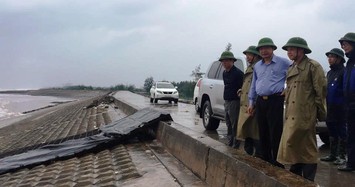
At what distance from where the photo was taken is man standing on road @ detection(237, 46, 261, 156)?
5.90 meters

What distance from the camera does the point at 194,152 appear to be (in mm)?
6340

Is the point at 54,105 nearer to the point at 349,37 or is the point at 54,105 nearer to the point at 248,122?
the point at 248,122

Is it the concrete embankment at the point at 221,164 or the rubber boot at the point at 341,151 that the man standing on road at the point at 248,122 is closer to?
the concrete embankment at the point at 221,164

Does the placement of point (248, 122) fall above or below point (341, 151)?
above

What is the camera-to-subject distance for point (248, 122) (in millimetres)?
5922

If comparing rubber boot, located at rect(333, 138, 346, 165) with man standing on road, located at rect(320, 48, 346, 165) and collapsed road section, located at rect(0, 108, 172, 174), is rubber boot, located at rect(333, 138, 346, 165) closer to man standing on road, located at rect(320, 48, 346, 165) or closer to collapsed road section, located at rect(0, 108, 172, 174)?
man standing on road, located at rect(320, 48, 346, 165)

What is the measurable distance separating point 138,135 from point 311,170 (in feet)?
17.5

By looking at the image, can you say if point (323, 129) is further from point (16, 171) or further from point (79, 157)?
point (16, 171)

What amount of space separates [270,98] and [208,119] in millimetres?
4958

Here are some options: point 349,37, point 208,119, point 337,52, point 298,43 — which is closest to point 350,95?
point 349,37

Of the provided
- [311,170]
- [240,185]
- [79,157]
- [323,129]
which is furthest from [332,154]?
[79,157]

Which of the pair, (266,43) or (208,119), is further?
(208,119)

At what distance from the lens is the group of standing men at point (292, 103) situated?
451cm

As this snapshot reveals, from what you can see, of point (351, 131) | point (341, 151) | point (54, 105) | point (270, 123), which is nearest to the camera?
point (270, 123)
